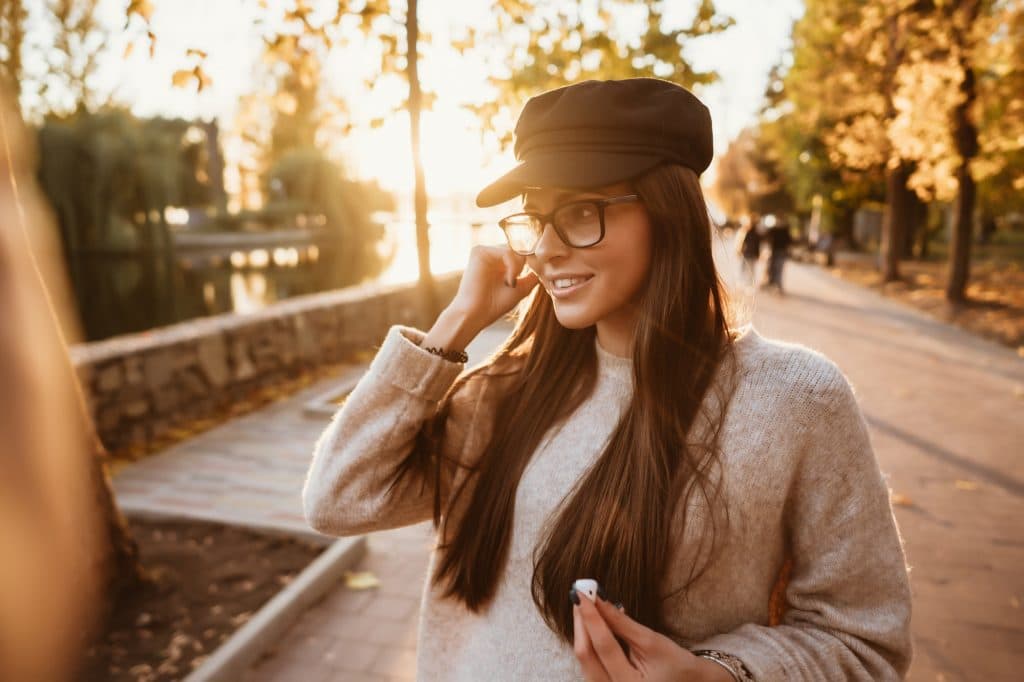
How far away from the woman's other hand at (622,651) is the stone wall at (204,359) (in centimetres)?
562

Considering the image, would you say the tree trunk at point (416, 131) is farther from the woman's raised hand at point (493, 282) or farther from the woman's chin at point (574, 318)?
the woman's chin at point (574, 318)

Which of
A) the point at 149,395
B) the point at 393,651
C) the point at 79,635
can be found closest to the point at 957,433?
the point at 393,651

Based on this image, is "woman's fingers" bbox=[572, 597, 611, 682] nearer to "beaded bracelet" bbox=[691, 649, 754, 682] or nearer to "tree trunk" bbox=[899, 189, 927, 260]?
"beaded bracelet" bbox=[691, 649, 754, 682]

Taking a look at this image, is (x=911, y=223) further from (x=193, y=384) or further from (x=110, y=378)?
(x=110, y=378)

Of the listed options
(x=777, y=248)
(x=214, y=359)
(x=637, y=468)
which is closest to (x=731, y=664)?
(x=637, y=468)

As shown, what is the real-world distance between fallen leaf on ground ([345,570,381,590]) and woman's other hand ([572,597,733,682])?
306 centimetres

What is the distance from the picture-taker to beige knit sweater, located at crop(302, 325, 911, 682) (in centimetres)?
127

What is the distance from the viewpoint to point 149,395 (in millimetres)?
6406

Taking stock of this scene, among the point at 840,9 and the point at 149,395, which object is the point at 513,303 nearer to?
the point at 149,395

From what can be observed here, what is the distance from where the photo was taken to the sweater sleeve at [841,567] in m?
1.27

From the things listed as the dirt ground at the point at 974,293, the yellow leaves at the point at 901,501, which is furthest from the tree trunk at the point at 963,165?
the yellow leaves at the point at 901,501

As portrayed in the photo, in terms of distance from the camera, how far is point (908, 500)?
5.02m

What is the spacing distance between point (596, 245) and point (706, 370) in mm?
336

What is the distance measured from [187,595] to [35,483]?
1.21 m
